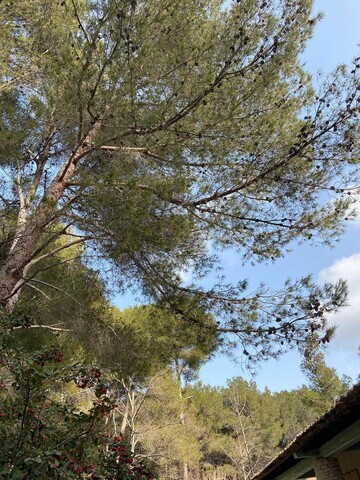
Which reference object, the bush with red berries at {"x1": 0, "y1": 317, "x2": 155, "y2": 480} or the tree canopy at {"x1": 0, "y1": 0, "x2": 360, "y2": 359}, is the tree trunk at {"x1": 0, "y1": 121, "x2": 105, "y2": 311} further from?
the bush with red berries at {"x1": 0, "y1": 317, "x2": 155, "y2": 480}

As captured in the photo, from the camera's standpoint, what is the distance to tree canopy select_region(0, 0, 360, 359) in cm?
443

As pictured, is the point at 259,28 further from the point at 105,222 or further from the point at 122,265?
the point at 122,265

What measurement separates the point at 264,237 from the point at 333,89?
1.86 meters

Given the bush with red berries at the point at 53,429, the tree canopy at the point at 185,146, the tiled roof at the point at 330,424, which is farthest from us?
the tree canopy at the point at 185,146

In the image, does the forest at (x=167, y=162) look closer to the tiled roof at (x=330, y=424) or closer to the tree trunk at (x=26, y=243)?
the tree trunk at (x=26, y=243)

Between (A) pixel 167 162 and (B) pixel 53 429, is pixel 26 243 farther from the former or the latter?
(B) pixel 53 429

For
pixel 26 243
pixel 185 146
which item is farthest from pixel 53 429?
pixel 185 146

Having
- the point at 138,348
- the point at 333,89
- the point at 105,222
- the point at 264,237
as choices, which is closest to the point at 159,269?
the point at 105,222

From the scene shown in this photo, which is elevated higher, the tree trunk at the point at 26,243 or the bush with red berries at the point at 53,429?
the tree trunk at the point at 26,243

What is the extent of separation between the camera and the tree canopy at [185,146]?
443 centimetres

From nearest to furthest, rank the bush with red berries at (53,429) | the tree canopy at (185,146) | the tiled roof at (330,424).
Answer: the bush with red berries at (53,429)
the tiled roof at (330,424)
the tree canopy at (185,146)

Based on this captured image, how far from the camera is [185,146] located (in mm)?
5047

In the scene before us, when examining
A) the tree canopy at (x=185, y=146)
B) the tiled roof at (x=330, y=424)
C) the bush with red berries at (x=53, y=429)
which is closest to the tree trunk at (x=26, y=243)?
the tree canopy at (x=185, y=146)

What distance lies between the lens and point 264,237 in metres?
5.25
